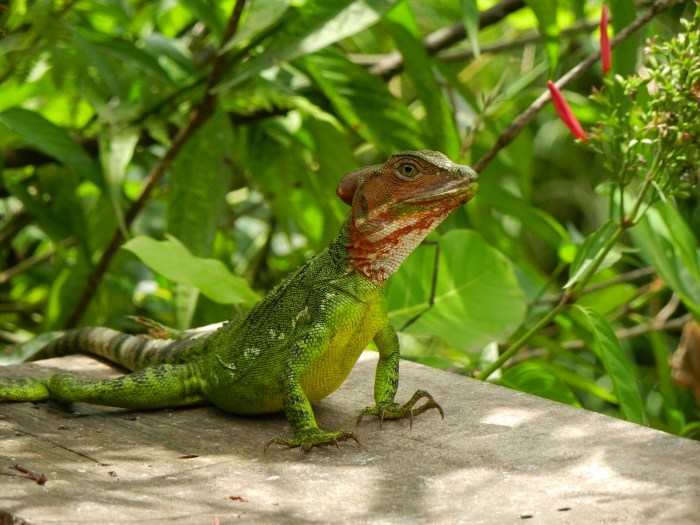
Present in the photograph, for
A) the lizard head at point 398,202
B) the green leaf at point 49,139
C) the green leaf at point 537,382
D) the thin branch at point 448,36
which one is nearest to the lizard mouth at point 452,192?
the lizard head at point 398,202

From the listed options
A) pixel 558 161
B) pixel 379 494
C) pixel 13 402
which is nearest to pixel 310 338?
pixel 379 494

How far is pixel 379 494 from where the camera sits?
3.15m

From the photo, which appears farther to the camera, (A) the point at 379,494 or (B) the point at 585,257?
(B) the point at 585,257

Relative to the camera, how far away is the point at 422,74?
5414 millimetres

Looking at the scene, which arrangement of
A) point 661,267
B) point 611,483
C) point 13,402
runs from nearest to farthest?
point 611,483
point 13,402
point 661,267

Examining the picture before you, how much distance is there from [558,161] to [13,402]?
782cm

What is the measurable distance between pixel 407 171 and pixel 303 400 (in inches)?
35.9

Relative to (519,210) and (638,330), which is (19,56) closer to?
(519,210)

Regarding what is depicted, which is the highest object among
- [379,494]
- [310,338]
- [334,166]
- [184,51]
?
[184,51]

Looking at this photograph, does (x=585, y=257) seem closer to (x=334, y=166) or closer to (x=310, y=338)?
(x=310, y=338)

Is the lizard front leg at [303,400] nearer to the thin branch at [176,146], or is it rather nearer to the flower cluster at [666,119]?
the flower cluster at [666,119]

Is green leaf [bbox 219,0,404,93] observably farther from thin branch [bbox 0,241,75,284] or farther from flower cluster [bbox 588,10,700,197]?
thin branch [bbox 0,241,75,284]

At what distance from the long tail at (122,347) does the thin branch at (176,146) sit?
813mm

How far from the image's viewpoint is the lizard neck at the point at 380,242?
3.94 m
